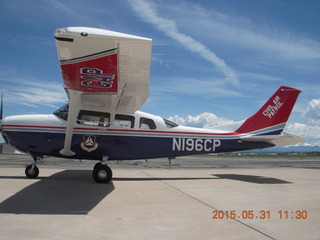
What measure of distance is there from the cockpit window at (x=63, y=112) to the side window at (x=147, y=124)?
2.31 metres

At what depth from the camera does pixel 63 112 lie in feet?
25.5

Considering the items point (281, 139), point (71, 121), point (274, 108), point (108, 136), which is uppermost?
point (274, 108)

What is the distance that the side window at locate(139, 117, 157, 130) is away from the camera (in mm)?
8180

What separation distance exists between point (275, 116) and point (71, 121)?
7.26 m

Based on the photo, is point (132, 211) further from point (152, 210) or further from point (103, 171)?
point (103, 171)

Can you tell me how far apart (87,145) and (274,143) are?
658 centimetres

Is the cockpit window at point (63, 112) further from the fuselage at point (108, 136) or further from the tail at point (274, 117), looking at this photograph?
the tail at point (274, 117)

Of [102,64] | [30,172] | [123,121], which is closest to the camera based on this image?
[102,64]

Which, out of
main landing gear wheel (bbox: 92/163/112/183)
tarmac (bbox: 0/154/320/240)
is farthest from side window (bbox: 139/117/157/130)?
tarmac (bbox: 0/154/320/240)

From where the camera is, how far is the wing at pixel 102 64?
4242 millimetres

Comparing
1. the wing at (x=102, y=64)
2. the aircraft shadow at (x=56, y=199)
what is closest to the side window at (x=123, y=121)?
the wing at (x=102, y=64)

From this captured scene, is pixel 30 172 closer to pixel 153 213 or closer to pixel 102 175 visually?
pixel 102 175

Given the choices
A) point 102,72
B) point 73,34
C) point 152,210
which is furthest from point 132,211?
point 73,34
